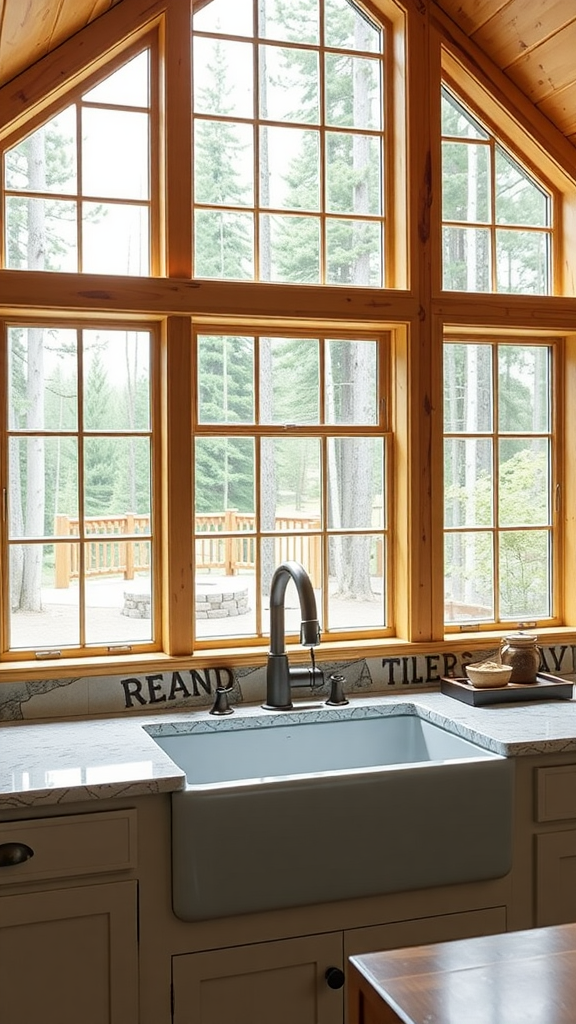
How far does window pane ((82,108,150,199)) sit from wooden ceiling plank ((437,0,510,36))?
102cm

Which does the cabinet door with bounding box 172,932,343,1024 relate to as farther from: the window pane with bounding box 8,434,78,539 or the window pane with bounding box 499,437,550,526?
the window pane with bounding box 499,437,550,526

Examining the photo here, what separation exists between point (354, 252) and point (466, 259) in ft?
1.25

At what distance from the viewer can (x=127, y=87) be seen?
3.04 meters

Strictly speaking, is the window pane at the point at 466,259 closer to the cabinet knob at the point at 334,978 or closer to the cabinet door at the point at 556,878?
the cabinet door at the point at 556,878

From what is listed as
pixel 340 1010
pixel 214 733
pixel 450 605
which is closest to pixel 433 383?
pixel 450 605

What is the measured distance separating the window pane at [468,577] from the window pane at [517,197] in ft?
3.44

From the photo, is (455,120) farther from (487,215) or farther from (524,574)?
(524,574)

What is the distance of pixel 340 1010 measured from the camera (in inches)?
93.7

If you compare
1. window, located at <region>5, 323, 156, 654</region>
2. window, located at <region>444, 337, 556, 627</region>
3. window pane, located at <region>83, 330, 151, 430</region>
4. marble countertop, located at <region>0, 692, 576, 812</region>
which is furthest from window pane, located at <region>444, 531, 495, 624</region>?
window pane, located at <region>83, 330, 151, 430</region>

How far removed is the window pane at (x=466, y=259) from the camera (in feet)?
11.0

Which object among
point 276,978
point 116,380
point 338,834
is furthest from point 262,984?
point 116,380

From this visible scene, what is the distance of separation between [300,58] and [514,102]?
2.29ft

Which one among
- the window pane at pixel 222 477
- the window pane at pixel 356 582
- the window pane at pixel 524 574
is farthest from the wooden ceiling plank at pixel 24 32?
the window pane at pixel 524 574

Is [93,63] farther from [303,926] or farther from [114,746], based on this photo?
[303,926]
